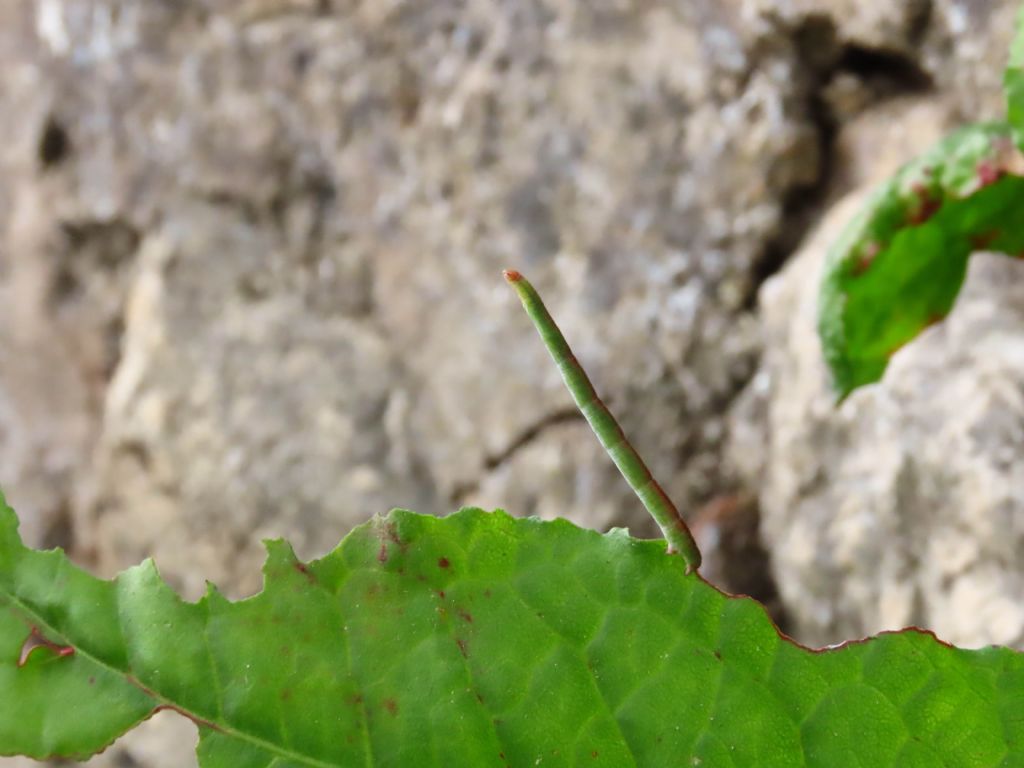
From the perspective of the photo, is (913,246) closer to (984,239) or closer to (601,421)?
(984,239)

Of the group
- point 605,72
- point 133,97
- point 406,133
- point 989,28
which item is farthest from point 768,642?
point 133,97

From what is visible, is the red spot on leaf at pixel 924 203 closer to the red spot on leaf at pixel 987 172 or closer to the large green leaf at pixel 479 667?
the red spot on leaf at pixel 987 172

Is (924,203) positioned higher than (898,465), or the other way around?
(924,203)

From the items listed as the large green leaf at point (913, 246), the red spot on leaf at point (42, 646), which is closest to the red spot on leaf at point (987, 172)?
the large green leaf at point (913, 246)

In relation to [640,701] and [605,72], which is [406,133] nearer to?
[605,72]

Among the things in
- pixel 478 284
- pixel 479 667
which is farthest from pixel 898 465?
pixel 479 667

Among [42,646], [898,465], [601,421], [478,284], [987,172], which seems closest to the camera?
[42,646]

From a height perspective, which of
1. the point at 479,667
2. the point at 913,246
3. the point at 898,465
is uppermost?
the point at 479,667
